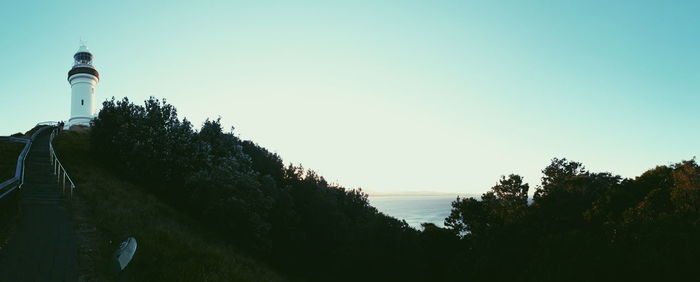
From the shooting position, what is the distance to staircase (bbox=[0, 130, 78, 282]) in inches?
307

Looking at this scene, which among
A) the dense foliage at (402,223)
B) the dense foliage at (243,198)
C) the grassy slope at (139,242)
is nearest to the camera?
the grassy slope at (139,242)

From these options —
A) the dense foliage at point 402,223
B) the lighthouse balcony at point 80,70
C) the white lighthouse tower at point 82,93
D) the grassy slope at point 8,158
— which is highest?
the lighthouse balcony at point 80,70

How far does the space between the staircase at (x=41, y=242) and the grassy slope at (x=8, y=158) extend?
353cm

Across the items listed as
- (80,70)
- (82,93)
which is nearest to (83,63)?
(80,70)

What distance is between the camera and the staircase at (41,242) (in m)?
7.80

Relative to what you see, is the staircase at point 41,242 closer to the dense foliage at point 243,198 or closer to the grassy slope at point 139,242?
the grassy slope at point 139,242

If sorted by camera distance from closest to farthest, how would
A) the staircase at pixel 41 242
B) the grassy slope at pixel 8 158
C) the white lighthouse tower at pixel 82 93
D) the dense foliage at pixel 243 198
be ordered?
the staircase at pixel 41 242 → the grassy slope at pixel 8 158 → the dense foliage at pixel 243 198 → the white lighthouse tower at pixel 82 93

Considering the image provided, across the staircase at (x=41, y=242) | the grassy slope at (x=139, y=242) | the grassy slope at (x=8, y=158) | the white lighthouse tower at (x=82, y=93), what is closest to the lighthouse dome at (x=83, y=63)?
the white lighthouse tower at (x=82, y=93)

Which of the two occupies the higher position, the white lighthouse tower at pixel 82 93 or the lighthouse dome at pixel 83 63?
the lighthouse dome at pixel 83 63

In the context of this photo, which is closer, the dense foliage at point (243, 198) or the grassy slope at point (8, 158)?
the grassy slope at point (8, 158)

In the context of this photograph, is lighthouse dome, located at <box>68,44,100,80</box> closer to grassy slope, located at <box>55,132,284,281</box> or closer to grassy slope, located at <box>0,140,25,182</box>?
grassy slope, located at <box>0,140,25,182</box>

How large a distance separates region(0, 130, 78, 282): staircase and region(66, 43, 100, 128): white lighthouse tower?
45318 millimetres

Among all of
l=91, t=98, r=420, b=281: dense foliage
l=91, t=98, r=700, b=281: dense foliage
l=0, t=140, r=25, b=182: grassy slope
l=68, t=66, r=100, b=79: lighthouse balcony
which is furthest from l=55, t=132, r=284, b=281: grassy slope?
l=68, t=66, r=100, b=79: lighthouse balcony

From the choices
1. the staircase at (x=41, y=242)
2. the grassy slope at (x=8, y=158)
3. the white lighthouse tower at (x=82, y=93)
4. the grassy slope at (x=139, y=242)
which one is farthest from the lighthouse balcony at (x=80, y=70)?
the staircase at (x=41, y=242)
